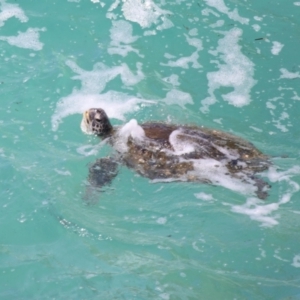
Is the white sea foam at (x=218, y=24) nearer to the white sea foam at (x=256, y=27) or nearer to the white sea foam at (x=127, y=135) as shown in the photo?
the white sea foam at (x=256, y=27)

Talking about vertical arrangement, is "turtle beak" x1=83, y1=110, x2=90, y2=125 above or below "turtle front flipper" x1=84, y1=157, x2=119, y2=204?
above

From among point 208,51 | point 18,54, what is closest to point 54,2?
point 18,54

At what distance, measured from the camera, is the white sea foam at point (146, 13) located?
372 inches

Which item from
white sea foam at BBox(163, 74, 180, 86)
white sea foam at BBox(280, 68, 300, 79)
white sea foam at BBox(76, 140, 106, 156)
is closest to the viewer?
white sea foam at BBox(76, 140, 106, 156)

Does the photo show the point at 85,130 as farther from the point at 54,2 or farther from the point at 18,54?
the point at 54,2

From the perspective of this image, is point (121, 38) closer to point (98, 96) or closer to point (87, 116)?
point (98, 96)

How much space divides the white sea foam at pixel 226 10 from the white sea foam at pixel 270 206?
4.08m

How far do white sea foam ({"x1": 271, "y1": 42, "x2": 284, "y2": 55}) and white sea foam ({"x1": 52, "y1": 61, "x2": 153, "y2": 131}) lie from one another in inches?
90.2

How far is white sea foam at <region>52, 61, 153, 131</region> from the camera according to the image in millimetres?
7793

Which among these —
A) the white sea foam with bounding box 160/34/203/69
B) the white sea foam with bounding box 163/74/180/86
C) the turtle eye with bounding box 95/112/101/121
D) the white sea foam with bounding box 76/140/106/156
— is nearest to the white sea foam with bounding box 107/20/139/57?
the white sea foam with bounding box 160/34/203/69

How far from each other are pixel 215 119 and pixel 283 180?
5.48 ft

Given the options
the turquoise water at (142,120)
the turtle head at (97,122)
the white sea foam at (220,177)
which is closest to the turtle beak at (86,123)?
the turtle head at (97,122)

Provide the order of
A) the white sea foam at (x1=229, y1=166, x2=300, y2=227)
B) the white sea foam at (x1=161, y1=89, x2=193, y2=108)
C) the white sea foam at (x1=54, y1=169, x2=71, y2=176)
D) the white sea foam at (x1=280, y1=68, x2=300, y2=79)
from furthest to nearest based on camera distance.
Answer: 1. the white sea foam at (x1=280, y1=68, x2=300, y2=79)
2. the white sea foam at (x1=161, y1=89, x2=193, y2=108)
3. the white sea foam at (x1=54, y1=169, x2=71, y2=176)
4. the white sea foam at (x1=229, y1=166, x2=300, y2=227)

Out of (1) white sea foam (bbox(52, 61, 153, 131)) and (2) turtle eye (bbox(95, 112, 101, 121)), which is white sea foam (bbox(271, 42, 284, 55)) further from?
(2) turtle eye (bbox(95, 112, 101, 121))
